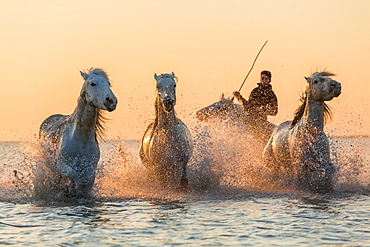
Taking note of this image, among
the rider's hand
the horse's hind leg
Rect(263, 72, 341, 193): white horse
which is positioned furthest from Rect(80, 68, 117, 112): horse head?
the rider's hand

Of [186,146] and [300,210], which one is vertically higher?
[186,146]

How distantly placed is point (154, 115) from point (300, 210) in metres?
3.69

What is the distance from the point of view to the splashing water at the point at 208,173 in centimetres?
980

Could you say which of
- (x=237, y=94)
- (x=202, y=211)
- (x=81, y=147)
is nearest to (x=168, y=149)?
(x=81, y=147)

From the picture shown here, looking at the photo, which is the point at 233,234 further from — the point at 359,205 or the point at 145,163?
the point at 145,163

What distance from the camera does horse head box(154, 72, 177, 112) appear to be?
10.1 meters

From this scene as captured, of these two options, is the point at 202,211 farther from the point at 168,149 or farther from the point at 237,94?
the point at 237,94

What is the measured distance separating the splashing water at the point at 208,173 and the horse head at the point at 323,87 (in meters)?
0.85

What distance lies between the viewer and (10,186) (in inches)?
464

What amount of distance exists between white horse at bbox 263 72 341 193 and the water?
0.34 meters

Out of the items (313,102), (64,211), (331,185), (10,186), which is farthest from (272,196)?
(10,186)

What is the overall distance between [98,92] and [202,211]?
2.32m

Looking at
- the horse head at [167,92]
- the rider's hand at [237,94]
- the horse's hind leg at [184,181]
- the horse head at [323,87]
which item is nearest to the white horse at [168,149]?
the horse's hind leg at [184,181]

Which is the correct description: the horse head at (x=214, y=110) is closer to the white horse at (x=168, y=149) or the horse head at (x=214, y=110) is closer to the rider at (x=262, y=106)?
the rider at (x=262, y=106)
